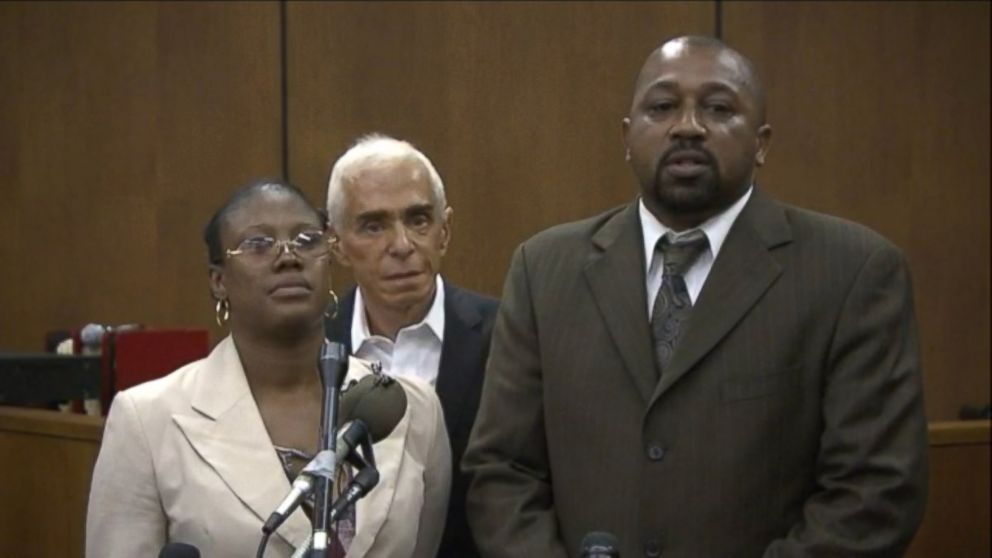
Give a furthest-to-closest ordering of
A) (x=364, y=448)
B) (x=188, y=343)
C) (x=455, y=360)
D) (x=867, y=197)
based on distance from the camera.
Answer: (x=867, y=197)
(x=188, y=343)
(x=455, y=360)
(x=364, y=448)

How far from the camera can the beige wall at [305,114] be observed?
6.12 m

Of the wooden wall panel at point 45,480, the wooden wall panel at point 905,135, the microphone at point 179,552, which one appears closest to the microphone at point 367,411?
the microphone at point 179,552

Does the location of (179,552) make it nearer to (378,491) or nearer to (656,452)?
(378,491)

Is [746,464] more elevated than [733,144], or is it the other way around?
[733,144]

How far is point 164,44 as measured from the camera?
20.0 feet

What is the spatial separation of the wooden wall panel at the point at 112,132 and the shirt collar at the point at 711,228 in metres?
2.97

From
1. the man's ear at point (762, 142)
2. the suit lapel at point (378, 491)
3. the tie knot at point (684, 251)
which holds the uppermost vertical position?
the man's ear at point (762, 142)

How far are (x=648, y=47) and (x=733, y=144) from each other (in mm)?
3050

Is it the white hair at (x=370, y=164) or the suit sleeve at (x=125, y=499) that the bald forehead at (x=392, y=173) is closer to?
the white hair at (x=370, y=164)

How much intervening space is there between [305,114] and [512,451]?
3.00 metres

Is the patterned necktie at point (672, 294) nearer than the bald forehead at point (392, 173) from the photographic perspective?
Yes

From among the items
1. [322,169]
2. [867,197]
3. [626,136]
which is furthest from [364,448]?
[867,197]

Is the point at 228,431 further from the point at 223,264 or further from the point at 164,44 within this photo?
the point at 164,44

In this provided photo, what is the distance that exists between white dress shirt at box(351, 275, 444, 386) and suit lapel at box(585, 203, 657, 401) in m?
0.61
